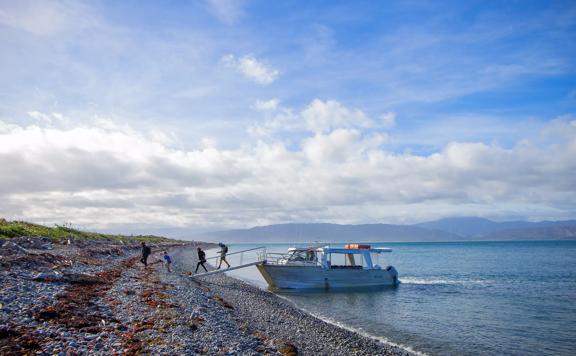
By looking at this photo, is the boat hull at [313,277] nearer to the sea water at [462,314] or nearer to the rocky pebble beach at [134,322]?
the sea water at [462,314]

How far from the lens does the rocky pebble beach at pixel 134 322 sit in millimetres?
9492

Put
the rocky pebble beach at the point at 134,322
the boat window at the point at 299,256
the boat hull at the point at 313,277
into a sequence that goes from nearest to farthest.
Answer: the rocky pebble beach at the point at 134,322 < the boat hull at the point at 313,277 < the boat window at the point at 299,256

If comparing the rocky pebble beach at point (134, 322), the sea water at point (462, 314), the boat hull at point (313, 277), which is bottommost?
the sea water at point (462, 314)

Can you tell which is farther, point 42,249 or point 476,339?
point 42,249

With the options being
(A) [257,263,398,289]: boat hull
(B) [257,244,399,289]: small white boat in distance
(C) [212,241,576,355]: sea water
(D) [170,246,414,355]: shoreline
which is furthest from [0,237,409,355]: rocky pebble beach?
(B) [257,244,399,289]: small white boat in distance

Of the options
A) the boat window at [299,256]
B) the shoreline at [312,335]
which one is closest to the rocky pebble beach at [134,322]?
the shoreline at [312,335]

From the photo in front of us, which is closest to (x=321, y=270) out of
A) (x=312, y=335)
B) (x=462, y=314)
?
(x=462, y=314)

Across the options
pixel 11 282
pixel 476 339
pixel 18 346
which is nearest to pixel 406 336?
pixel 476 339

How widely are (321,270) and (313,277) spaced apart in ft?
2.96

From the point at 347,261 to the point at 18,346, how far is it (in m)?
31.1

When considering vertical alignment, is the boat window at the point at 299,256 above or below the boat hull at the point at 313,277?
above

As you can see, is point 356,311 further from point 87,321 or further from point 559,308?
point 87,321

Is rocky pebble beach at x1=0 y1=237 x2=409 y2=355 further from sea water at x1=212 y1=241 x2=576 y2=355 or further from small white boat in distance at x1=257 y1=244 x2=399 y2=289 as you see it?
small white boat in distance at x1=257 y1=244 x2=399 y2=289

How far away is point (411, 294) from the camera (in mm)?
32156
